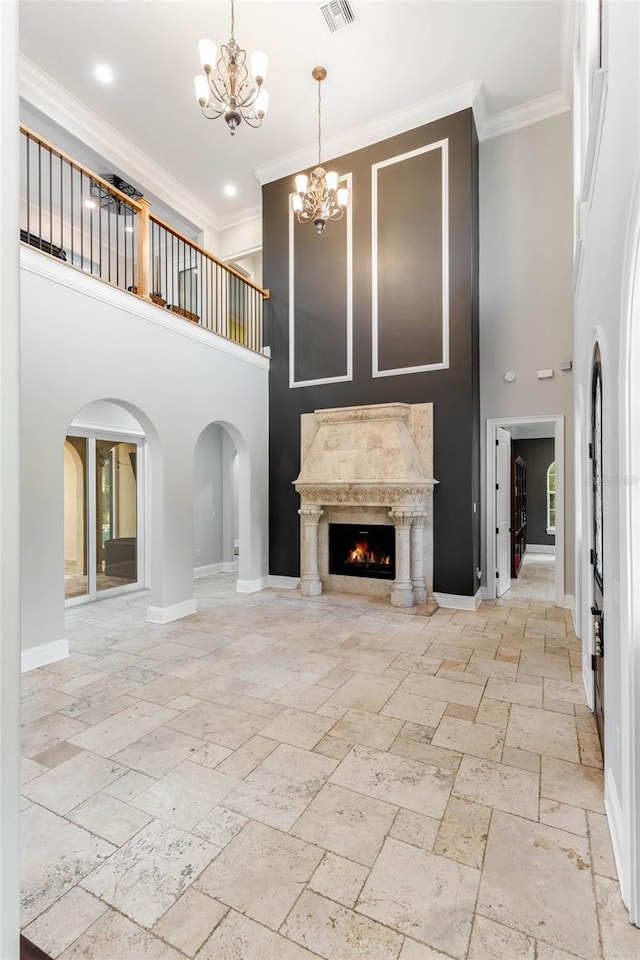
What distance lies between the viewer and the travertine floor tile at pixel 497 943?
1.47 meters

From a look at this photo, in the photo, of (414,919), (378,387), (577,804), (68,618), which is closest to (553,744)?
(577,804)

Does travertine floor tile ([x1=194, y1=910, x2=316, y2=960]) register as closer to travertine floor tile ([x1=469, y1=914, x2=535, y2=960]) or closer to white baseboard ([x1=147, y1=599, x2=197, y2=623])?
travertine floor tile ([x1=469, y1=914, x2=535, y2=960])

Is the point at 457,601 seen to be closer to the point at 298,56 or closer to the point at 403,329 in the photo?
the point at 403,329

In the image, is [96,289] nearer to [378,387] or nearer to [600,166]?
[378,387]

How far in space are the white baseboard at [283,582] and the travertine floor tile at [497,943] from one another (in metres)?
5.27

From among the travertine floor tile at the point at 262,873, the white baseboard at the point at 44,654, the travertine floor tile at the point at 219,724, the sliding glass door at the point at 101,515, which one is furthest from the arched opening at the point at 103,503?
the travertine floor tile at the point at 262,873

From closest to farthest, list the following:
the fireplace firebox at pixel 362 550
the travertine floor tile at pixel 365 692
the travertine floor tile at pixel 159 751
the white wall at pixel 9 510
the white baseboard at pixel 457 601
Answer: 1. the white wall at pixel 9 510
2. the travertine floor tile at pixel 159 751
3. the travertine floor tile at pixel 365 692
4. the white baseboard at pixel 457 601
5. the fireplace firebox at pixel 362 550

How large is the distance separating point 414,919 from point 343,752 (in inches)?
40.3

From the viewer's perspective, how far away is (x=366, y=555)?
251 inches

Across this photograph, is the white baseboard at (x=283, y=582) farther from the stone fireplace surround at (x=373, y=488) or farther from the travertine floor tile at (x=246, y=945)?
the travertine floor tile at (x=246, y=945)

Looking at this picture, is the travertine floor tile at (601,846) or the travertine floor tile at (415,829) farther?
the travertine floor tile at (415,829)

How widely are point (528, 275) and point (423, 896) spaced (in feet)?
20.9

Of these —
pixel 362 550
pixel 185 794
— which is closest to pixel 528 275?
pixel 362 550

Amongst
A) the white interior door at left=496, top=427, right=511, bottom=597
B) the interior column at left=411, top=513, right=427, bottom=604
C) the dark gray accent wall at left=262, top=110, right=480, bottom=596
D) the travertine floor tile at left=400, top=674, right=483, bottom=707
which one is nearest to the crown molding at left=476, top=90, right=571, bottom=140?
the dark gray accent wall at left=262, top=110, right=480, bottom=596
